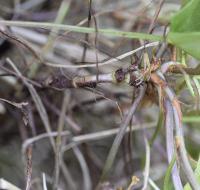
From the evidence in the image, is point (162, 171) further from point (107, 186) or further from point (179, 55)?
point (179, 55)

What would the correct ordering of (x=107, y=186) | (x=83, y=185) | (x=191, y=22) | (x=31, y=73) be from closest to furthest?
(x=191, y=22)
(x=107, y=186)
(x=31, y=73)
(x=83, y=185)

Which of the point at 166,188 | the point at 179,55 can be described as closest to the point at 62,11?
the point at 179,55

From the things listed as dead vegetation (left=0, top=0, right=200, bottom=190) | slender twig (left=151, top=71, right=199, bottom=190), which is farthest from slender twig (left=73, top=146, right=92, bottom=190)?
slender twig (left=151, top=71, right=199, bottom=190)

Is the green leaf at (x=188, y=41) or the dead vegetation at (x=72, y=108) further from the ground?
the dead vegetation at (x=72, y=108)

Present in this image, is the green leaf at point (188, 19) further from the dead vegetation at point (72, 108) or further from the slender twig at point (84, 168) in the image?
the slender twig at point (84, 168)

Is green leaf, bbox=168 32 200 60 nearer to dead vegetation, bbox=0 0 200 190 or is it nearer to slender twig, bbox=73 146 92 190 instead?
dead vegetation, bbox=0 0 200 190

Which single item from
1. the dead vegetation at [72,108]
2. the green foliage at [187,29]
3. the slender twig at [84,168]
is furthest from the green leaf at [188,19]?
the slender twig at [84,168]

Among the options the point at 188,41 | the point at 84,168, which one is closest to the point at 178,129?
the point at 188,41

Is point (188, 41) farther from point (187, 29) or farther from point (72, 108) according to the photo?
point (72, 108)
